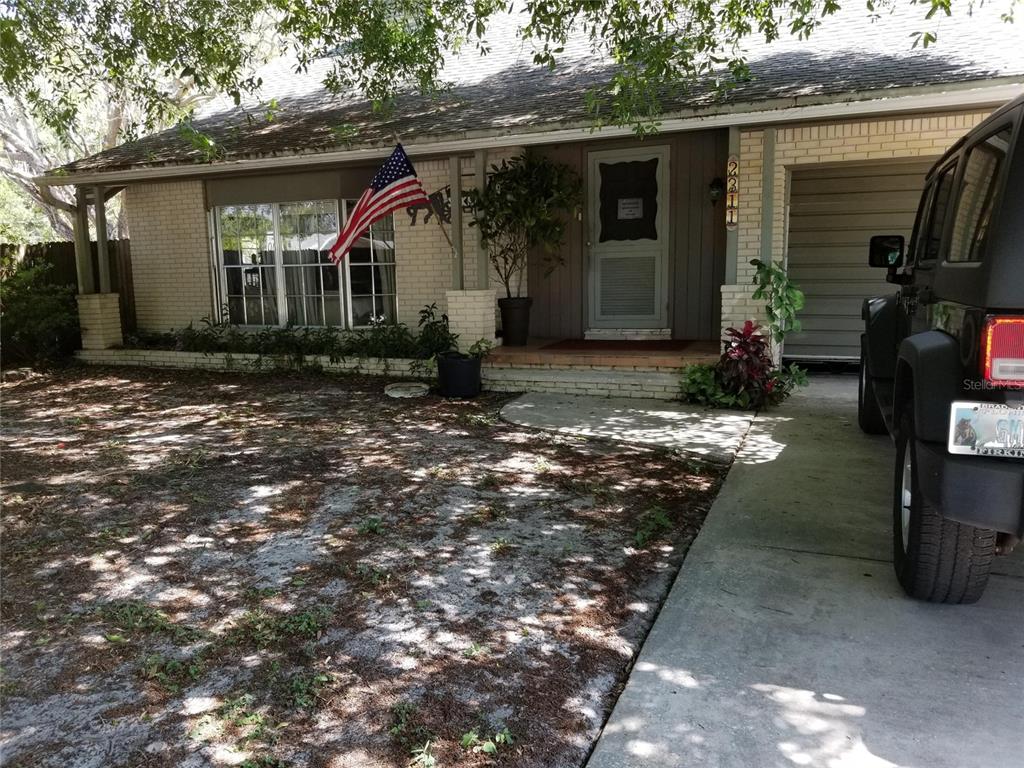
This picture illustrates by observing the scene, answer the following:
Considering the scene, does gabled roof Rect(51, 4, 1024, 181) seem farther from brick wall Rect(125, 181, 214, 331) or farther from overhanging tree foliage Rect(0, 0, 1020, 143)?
brick wall Rect(125, 181, 214, 331)

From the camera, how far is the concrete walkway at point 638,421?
6.30 meters

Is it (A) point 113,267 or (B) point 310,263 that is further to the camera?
(A) point 113,267

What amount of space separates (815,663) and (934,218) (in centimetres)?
247

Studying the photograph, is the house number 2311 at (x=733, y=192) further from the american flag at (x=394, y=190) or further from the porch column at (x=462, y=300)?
the american flag at (x=394, y=190)

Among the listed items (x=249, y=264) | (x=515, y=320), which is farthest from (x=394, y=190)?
(x=249, y=264)

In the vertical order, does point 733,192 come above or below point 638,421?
above

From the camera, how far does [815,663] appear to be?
112 inches

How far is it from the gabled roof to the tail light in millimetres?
5018

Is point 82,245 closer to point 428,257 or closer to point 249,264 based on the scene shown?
point 249,264

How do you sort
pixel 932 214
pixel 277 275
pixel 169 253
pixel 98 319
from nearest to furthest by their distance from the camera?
pixel 932 214
pixel 277 275
pixel 98 319
pixel 169 253

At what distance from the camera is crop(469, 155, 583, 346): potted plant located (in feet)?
29.7

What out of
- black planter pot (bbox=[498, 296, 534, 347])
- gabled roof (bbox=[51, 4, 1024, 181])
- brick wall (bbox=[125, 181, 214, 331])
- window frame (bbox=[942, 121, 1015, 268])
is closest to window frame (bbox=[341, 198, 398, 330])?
gabled roof (bbox=[51, 4, 1024, 181])

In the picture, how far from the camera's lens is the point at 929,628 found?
3.07 m

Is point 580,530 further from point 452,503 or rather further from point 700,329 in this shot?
point 700,329
